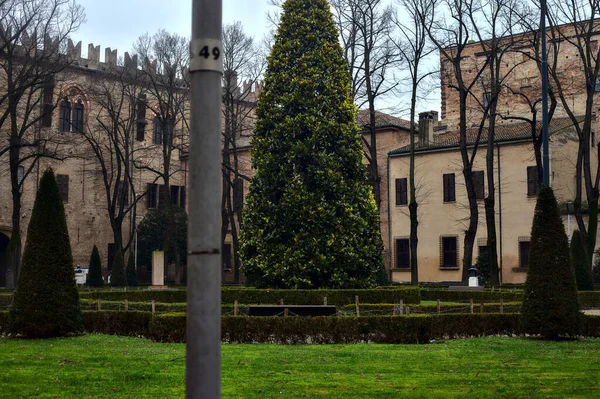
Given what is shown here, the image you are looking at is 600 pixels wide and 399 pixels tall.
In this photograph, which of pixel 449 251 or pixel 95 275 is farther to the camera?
pixel 449 251

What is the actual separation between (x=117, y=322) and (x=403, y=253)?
102 feet

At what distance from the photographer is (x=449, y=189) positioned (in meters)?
47.7

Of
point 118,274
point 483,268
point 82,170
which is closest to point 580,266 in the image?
point 483,268

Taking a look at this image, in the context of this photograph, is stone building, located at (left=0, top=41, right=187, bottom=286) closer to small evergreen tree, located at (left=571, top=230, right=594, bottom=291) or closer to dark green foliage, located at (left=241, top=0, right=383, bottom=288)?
dark green foliage, located at (left=241, top=0, right=383, bottom=288)

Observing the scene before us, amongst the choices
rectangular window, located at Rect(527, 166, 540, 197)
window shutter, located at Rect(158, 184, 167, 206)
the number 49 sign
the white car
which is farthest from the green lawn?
window shutter, located at Rect(158, 184, 167, 206)

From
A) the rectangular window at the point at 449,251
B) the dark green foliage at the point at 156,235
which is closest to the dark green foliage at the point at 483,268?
the rectangular window at the point at 449,251

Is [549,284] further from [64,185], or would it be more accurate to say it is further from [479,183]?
[64,185]

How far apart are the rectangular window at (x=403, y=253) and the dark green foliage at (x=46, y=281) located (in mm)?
32322

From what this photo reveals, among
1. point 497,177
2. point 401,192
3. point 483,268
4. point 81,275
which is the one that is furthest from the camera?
point 81,275

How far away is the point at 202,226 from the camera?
12.9ft

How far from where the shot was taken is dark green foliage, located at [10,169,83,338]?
57.8ft

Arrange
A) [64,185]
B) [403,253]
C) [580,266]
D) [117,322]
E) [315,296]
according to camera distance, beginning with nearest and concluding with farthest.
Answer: [117,322] → [315,296] → [580,266] → [403,253] → [64,185]

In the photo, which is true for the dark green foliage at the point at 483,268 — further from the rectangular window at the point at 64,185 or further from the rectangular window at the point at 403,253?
the rectangular window at the point at 64,185

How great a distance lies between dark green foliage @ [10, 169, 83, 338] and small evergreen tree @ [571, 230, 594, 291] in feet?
69.4
